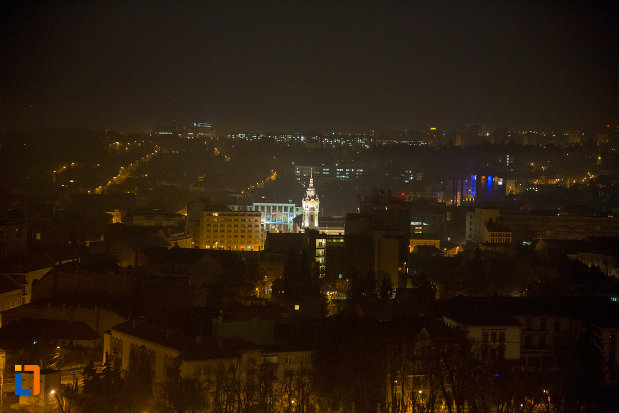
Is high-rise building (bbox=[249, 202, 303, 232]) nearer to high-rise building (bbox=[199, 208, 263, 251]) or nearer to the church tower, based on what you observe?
the church tower

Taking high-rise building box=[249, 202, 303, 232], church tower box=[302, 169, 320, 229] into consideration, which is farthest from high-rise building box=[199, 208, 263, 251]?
high-rise building box=[249, 202, 303, 232]

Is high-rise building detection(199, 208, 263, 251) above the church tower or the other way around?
the other way around

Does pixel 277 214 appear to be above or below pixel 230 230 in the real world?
above

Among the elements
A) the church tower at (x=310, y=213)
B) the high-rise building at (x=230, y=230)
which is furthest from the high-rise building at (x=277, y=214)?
the high-rise building at (x=230, y=230)

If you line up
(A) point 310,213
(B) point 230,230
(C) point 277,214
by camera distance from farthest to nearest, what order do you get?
(C) point 277,214, (A) point 310,213, (B) point 230,230

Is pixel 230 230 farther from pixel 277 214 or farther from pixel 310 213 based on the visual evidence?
pixel 277 214

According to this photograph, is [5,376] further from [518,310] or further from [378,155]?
[378,155]

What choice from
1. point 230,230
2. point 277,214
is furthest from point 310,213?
point 230,230

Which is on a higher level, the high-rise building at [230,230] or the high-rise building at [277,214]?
the high-rise building at [277,214]

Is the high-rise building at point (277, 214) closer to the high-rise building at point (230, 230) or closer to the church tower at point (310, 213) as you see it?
the church tower at point (310, 213)

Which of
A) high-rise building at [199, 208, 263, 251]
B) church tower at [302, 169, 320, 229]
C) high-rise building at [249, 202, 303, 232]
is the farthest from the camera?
high-rise building at [249, 202, 303, 232]

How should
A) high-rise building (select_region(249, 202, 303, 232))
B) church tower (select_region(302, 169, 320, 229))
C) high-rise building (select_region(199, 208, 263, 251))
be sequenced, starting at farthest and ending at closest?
high-rise building (select_region(249, 202, 303, 232)) → church tower (select_region(302, 169, 320, 229)) → high-rise building (select_region(199, 208, 263, 251))

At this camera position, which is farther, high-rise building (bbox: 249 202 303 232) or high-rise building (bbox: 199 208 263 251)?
high-rise building (bbox: 249 202 303 232)

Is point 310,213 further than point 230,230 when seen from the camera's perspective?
Yes
